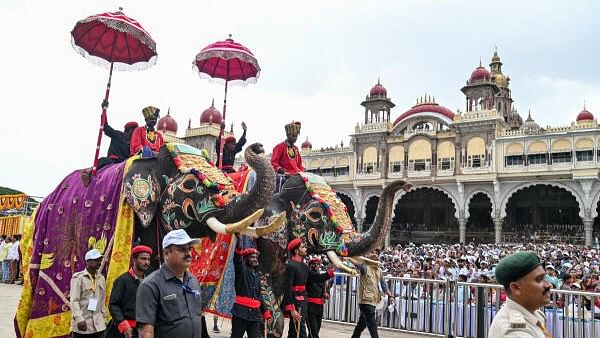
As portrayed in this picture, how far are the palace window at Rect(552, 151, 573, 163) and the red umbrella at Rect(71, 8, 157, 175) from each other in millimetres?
24771

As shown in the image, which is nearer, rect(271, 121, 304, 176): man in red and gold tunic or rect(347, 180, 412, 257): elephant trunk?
rect(347, 180, 412, 257): elephant trunk

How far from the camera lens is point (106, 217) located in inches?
178

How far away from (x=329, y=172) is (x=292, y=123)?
2901cm

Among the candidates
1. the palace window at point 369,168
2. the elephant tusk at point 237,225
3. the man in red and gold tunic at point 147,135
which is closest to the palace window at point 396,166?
the palace window at point 369,168

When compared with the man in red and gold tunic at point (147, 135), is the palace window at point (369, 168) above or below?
above

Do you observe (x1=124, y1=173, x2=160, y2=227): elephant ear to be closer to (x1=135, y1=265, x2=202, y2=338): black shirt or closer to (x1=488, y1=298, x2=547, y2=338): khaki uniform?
(x1=135, y1=265, x2=202, y2=338): black shirt

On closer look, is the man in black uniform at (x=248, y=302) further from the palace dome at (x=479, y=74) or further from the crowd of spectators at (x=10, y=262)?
the palace dome at (x=479, y=74)

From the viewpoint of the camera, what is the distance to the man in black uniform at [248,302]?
13.8ft

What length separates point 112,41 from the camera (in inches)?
238

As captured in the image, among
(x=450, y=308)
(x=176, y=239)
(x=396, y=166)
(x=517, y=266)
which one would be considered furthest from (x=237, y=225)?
(x=396, y=166)

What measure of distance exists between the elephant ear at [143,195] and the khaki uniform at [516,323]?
3071 mm

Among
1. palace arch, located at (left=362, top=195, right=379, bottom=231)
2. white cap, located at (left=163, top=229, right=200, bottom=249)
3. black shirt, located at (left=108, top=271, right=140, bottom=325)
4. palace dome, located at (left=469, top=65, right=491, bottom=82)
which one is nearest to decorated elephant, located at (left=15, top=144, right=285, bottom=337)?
black shirt, located at (left=108, top=271, right=140, bottom=325)

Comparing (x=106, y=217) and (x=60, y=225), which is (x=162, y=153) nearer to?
(x=106, y=217)

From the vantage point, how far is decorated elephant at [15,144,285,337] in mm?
4113
